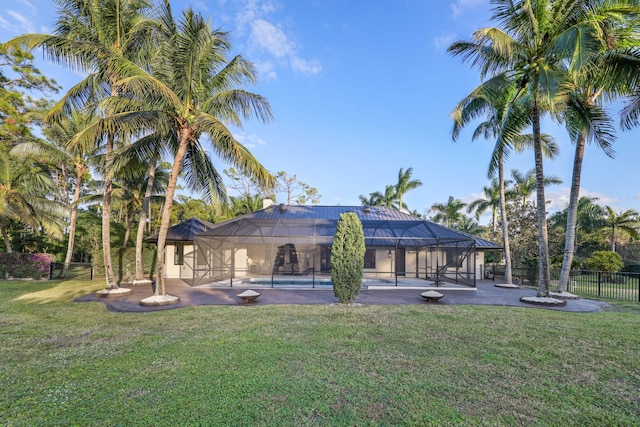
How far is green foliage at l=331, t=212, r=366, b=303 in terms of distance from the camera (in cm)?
834

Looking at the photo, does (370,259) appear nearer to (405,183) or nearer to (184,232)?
(184,232)

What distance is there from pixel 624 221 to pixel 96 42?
36.9m

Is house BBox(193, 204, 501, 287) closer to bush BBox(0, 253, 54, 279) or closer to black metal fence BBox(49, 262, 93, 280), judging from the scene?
black metal fence BBox(49, 262, 93, 280)

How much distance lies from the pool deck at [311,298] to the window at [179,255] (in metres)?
4.03

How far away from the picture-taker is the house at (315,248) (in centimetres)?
1294

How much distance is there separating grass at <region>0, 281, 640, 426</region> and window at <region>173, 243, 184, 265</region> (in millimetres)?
8959

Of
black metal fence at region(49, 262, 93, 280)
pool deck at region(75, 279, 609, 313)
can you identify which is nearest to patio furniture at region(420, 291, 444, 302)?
pool deck at region(75, 279, 609, 313)

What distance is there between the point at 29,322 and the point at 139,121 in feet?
18.4

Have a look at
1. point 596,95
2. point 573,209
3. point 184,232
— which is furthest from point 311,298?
point 596,95

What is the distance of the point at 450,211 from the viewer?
27.6 m

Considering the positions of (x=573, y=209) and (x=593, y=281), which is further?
(x=593, y=281)

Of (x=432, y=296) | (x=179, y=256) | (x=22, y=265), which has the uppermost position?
(x=179, y=256)

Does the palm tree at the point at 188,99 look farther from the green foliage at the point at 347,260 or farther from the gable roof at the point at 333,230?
the gable roof at the point at 333,230

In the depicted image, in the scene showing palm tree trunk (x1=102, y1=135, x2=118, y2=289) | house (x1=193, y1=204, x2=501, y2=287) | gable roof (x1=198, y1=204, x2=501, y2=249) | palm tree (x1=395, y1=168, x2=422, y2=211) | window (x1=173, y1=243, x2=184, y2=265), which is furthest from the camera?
palm tree (x1=395, y1=168, x2=422, y2=211)
